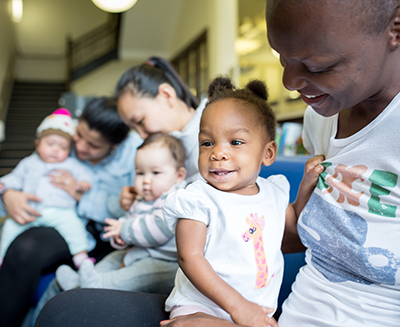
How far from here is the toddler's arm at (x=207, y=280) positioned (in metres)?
0.68

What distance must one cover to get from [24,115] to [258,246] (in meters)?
9.43

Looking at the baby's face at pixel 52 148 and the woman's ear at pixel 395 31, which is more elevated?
the woman's ear at pixel 395 31

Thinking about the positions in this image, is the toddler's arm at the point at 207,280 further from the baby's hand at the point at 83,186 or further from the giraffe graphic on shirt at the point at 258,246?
the baby's hand at the point at 83,186

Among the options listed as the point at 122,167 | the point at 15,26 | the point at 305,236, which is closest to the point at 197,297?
the point at 305,236

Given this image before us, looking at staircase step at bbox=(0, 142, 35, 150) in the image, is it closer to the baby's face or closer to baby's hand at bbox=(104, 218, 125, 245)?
the baby's face

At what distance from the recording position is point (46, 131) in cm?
170

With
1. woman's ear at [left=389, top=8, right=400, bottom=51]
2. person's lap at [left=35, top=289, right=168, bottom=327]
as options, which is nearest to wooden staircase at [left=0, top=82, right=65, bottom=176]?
person's lap at [left=35, top=289, right=168, bottom=327]

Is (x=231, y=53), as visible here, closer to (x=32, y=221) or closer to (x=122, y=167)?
(x=122, y=167)

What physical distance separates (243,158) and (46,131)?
49.9 inches

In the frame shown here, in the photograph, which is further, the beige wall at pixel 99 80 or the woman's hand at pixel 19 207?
the beige wall at pixel 99 80

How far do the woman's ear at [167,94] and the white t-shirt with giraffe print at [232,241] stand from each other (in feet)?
2.14

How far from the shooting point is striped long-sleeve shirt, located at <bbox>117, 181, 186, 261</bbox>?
1.11 metres

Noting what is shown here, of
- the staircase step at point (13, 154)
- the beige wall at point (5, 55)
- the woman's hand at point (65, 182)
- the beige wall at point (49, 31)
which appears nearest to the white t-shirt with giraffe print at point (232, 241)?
the woman's hand at point (65, 182)

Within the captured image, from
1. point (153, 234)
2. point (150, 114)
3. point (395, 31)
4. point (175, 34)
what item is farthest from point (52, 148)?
point (175, 34)
